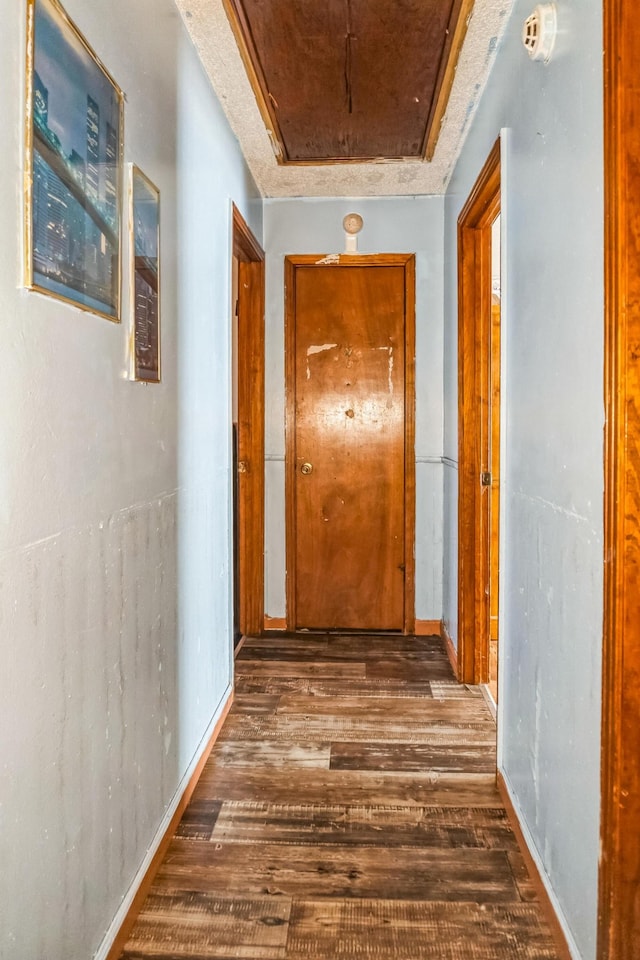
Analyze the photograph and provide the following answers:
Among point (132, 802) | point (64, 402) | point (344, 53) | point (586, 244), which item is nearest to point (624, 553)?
point (586, 244)

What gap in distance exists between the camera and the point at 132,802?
1.56m

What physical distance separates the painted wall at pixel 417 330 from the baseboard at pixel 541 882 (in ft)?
5.69

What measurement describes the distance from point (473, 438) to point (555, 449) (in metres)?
1.49

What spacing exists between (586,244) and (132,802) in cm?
158

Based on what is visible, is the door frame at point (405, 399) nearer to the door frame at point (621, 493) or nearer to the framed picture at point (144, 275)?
the framed picture at point (144, 275)

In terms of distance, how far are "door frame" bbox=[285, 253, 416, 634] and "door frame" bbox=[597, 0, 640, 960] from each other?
8.14 feet

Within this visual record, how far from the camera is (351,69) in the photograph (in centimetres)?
229

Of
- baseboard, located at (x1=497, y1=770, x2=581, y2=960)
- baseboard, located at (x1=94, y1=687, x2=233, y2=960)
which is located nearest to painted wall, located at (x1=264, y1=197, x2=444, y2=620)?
baseboard, located at (x1=94, y1=687, x2=233, y2=960)

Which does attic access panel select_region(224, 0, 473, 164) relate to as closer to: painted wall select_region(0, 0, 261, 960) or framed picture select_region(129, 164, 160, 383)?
painted wall select_region(0, 0, 261, 960)

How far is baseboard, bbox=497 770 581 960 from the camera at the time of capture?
1411 mm

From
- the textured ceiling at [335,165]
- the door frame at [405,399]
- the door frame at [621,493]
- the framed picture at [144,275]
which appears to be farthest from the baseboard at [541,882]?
the textured ceiling at [335,165]

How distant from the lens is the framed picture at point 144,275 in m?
1.54

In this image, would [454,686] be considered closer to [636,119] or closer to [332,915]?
[332,915]

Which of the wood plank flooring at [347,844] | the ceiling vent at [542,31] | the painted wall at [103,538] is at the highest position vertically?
the ceiling vent at [542,31]
